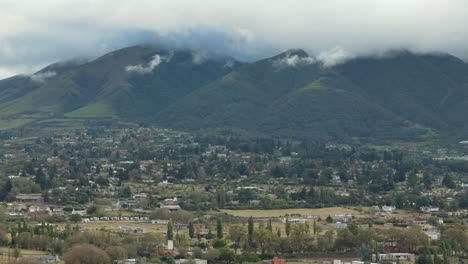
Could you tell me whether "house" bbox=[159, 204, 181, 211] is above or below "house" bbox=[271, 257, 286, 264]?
above

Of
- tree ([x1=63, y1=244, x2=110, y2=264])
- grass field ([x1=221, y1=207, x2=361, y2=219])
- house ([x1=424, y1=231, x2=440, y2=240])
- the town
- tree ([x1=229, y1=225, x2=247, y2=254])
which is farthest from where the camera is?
grass field ([x1=221, y1=207, x2=361, y2=219])

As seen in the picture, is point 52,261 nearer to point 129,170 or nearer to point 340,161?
point 129,170

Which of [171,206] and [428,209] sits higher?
[171,206]

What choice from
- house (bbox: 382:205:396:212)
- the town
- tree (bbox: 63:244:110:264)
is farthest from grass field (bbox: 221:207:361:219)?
tree (bbox: 63:244:110:264)

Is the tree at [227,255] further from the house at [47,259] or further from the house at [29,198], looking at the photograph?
the house at [29,198]

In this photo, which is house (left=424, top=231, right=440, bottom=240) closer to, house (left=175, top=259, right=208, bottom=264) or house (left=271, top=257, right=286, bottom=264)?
house (left=271, top=257, right=286, bottom=264)

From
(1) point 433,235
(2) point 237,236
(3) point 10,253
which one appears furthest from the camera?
(1) point 433,235

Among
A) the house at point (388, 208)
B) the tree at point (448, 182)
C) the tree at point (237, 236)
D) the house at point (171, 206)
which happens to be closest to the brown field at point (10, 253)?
the tree at point (237, 236)

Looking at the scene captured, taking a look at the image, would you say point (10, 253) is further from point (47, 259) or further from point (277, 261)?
point (277, 261)

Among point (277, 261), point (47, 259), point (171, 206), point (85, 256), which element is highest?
point (171, 206)

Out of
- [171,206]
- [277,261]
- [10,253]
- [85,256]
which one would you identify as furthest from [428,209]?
[10,253]
